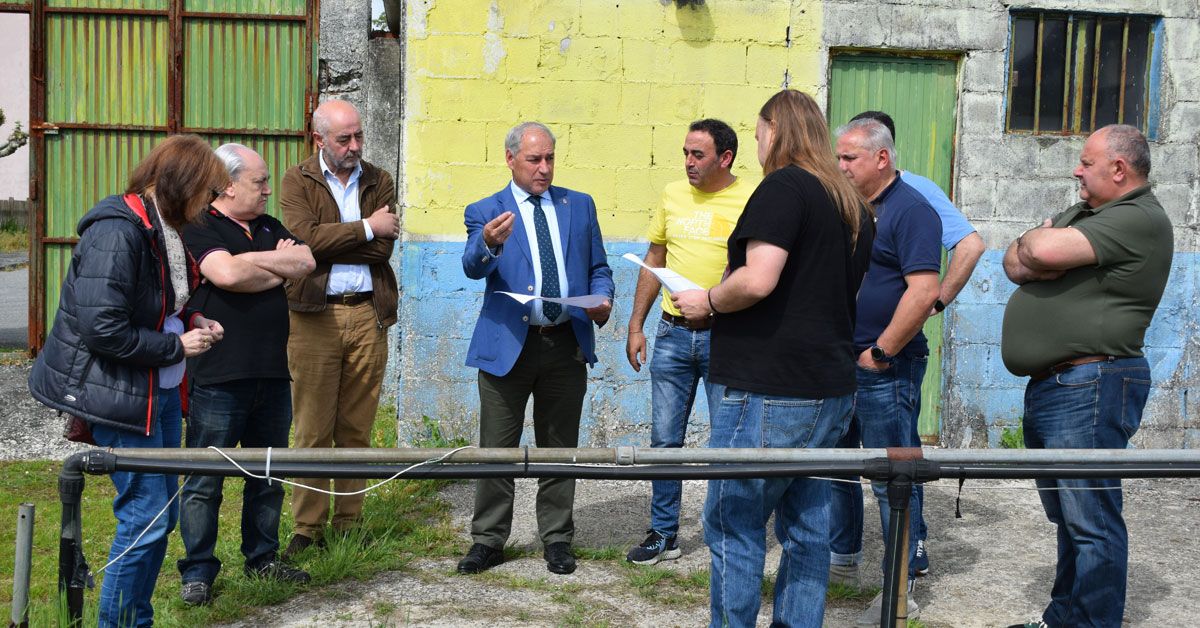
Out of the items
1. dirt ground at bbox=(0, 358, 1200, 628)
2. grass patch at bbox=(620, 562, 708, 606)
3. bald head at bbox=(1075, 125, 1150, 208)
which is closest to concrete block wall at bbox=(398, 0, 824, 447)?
dirt ground at bbox=(0, 358, 1200, 628)

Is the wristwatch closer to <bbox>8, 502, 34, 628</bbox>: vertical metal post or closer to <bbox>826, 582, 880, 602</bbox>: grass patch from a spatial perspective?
<bbox>826, 582, 880, 602</bbox>: grass patch

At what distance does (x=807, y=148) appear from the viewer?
3.84 metres

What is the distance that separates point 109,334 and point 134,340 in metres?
0.08

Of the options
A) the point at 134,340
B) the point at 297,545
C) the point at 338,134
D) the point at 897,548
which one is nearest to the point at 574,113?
the point at 338,134

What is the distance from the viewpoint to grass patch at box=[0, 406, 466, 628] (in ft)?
15.5

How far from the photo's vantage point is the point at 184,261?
4.08m

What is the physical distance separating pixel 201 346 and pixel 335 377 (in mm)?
1432

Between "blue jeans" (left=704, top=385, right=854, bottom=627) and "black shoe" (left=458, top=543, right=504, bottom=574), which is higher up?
"blue jeans" (left=704, top=385, right=854, bottom=627)

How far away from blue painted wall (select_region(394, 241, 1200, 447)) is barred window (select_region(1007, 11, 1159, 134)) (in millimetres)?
970

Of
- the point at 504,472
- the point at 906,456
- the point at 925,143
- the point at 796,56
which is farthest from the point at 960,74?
the point at 504,472

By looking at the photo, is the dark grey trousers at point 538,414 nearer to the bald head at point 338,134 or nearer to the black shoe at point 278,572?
the black shoe at point 278,572

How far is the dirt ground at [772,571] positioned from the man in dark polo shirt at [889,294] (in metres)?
0.47

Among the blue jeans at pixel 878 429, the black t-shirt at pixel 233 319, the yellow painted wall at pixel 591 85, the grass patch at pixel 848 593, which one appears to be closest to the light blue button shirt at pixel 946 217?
the blue jeans at pixel 878 429

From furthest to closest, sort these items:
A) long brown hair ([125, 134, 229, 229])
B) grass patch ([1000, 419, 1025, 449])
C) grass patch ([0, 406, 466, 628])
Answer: grass patch ([1000, 419, 1025, 449]) → grass patch ([0, 406, 466, 628]) → long brown hair ([125, 134, 229, 229])
